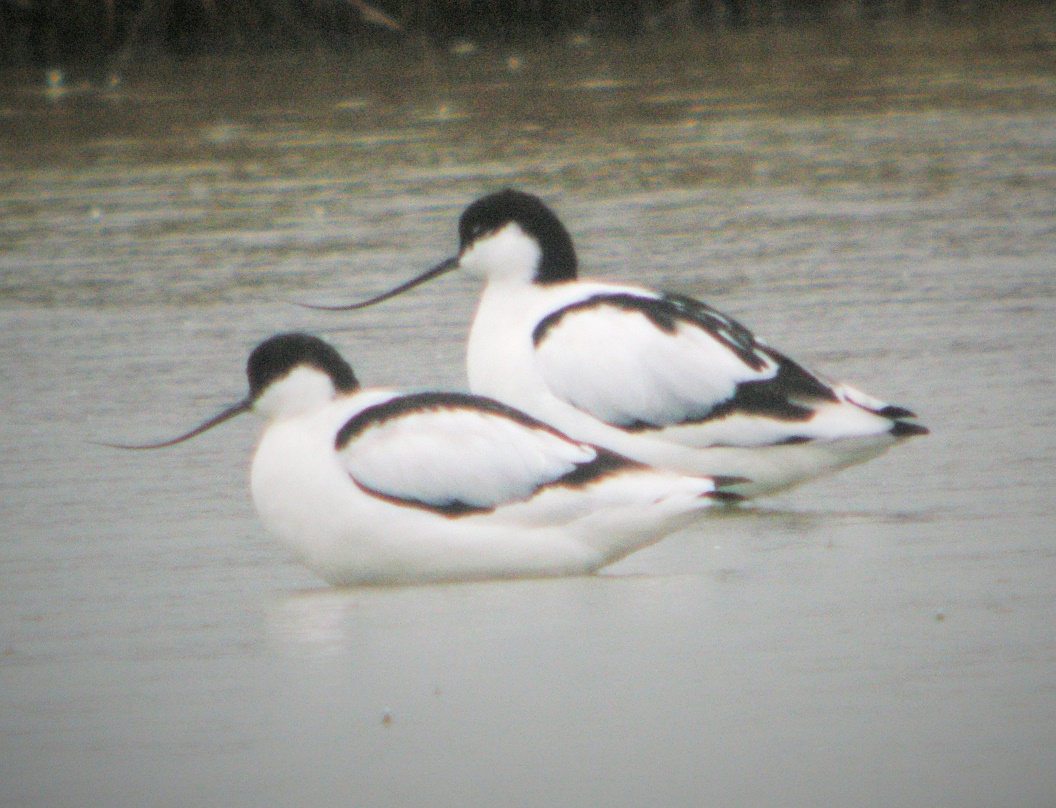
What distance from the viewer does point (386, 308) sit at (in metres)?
7.97

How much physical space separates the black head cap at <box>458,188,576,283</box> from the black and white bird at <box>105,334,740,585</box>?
1.41 metres

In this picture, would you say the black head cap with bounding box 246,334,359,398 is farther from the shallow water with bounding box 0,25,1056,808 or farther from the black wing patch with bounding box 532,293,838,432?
the black wing patch with bounding box 532,293,838,432

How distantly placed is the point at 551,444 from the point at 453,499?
0.94 feet

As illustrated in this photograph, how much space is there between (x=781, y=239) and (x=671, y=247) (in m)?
0.55

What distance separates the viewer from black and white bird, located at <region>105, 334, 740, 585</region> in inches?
176

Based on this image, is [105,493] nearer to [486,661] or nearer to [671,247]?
[486,661]

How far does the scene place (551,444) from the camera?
4.60 m

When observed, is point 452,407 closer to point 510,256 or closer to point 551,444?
point 551,444

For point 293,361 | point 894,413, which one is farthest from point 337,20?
point 293,361

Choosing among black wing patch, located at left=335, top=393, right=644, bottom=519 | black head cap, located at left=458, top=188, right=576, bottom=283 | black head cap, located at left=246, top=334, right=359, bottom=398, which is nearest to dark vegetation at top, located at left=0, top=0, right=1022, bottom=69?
black head cap, located at left=458, top=188, right=576, bottom=283

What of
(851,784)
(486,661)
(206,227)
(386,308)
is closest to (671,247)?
(386,308)

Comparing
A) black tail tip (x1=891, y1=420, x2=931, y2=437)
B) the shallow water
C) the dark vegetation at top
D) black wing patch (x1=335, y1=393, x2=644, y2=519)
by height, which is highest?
black wing patch (x1=335, y1=393, x2=644, y2=519)

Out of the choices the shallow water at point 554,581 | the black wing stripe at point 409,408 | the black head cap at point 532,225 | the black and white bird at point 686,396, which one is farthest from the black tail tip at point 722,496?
the black head cap at point 532,225

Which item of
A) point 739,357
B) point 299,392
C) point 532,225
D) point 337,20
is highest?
point 532,225
